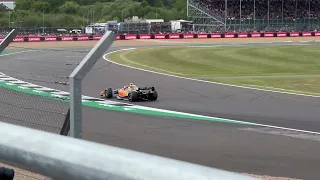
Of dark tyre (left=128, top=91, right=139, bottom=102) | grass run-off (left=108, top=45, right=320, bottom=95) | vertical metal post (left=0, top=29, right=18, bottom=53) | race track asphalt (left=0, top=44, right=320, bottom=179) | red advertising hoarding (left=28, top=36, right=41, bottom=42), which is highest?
red advertising hoarding (left=28, top=36, right=41, bottom=42)

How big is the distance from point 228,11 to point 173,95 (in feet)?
277

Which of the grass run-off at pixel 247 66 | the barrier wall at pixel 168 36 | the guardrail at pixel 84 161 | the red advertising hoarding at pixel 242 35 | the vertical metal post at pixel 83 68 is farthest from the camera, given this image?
the red advertising hoarding at pixel 242 35

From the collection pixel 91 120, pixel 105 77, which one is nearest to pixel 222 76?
pixel 105 77

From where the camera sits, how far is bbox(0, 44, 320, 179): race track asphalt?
34.8 feet

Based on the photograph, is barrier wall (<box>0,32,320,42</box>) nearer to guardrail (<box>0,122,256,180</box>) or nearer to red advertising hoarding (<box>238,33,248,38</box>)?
red advertising hoarding (<box>238,33,248,38</box>)

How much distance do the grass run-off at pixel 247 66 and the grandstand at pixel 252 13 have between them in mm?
51191

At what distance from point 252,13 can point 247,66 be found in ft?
235

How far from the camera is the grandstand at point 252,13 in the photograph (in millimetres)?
100500

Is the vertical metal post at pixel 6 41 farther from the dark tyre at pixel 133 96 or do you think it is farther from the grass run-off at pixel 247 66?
the grass run-off at pixel 247 66

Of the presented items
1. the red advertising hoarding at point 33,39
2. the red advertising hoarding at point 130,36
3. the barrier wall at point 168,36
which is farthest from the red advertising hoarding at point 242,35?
the red advertising hoarding at point 33,39

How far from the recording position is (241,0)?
10444 centimetres

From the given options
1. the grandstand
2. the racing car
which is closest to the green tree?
the grandstand

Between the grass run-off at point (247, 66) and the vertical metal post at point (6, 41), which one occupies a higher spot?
the vertical metal post at point (6, 41)

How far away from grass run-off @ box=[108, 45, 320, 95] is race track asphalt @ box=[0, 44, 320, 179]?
139 inches
